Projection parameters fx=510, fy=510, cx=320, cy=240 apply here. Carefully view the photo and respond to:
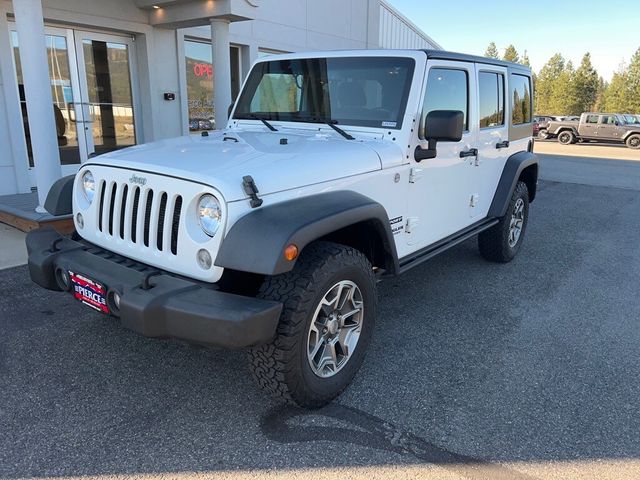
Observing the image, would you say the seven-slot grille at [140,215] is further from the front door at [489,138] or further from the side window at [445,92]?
the front door at [489,138]

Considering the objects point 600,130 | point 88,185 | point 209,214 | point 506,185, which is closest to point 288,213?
point 209,214

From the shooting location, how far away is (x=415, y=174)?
137 inches

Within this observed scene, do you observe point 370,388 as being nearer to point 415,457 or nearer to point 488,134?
point 415,457

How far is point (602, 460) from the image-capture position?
2445mm

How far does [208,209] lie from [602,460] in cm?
224

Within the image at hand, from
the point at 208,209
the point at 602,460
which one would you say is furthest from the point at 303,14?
the point at 602,460

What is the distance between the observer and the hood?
2.52 metres

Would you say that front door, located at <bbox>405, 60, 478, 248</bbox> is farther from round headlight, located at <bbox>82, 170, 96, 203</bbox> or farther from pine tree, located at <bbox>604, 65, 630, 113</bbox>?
pine tree, located at <bbox>604, 65, 630, 113</bbox>

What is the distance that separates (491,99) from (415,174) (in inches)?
66.5

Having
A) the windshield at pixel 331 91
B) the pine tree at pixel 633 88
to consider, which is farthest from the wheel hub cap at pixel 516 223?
the pine tree at pixel 633 88

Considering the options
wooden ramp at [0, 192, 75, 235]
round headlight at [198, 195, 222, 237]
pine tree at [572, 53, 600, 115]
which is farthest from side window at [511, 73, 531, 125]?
pine tree at [572, 53, 600, 115]

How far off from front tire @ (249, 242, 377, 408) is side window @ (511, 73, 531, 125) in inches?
127

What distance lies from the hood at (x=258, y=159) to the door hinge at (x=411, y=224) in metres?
0.55

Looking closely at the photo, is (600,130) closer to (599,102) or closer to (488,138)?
(488,138)
